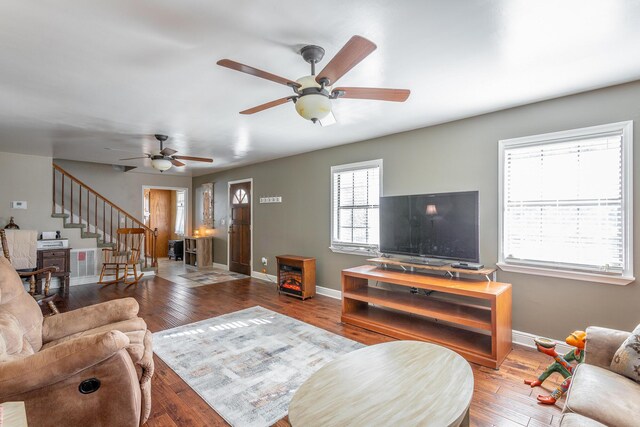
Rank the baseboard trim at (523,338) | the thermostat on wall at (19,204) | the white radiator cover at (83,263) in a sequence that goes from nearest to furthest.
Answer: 1. the baseboard trim at (523,338)
2. the thermostat on wall at (19,204)
3. the white radiator cover at (83,263)

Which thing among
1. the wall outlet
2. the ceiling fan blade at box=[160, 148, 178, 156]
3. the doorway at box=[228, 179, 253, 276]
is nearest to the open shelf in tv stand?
the wall outlet

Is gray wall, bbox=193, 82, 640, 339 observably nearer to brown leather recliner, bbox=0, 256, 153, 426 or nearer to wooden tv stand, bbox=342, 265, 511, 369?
wooden tv stand, bbox=342, 265, 511, 369

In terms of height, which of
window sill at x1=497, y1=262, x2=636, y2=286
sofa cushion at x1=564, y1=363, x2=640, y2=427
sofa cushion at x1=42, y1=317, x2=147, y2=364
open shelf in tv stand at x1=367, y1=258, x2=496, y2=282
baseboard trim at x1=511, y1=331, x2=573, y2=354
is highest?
window sill at x1=497, y1=262, x2=636, y2=286

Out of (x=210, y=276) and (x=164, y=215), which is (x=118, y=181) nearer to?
(x=164, y=215)

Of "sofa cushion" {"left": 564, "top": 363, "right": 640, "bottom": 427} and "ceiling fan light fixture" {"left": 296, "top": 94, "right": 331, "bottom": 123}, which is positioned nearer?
"sofa cushion" {"left": 564, "top": 363, "right": 640, "bottom": 427}

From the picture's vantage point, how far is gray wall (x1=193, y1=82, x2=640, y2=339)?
105 inches

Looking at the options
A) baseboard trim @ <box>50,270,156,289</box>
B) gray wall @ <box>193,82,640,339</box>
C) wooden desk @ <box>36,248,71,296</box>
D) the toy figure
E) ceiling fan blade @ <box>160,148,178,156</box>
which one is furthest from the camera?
baseboard trim @ <box>50,270,156,289</box>

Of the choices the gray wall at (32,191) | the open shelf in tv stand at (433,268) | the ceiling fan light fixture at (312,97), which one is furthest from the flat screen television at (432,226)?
the gray wall at (32,191)

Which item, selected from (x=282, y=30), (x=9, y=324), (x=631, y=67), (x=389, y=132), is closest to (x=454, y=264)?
(x=389, y=132)

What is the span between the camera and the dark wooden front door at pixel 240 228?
22.2 feet

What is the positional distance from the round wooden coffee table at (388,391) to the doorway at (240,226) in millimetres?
5085

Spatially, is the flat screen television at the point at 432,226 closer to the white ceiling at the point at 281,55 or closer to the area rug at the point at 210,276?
the white ceiling at the point at 281,55

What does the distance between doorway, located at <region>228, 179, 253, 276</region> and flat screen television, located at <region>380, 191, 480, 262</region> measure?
12.0ft

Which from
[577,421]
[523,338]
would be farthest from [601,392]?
[523,338]
